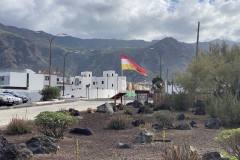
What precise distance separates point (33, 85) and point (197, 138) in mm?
78242

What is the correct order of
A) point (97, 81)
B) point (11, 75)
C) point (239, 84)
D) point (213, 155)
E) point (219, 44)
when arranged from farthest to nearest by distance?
point (97, 81) → point (11, 75) → point (219, 44) → point (239, 84) → point (213, 155)

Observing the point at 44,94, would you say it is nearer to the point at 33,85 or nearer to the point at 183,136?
the point at 183,136

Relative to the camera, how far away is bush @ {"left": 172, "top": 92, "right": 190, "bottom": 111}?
856 inches

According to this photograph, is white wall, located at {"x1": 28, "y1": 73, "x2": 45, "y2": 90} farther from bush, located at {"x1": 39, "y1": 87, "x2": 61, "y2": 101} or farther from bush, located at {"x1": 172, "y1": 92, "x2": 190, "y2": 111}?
bush, located at {"x1": 172, "y1": 92, "x2": 190, "y2": 111}

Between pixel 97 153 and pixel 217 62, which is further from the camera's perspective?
pixel 217 62

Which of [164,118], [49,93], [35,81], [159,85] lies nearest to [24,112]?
[164,118]

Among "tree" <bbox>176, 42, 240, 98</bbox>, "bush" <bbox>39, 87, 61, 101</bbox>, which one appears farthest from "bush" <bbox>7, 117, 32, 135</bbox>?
"bush" <bbox>39, 87, 61, 101</bbox>

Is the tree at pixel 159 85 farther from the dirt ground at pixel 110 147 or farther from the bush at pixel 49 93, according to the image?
the dirt ground at pixel 110 147

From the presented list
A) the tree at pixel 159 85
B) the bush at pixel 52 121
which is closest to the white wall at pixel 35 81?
the tree at pixel 159 85

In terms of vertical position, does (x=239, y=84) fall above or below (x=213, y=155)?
above

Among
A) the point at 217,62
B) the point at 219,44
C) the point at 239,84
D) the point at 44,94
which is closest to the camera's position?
the point at 239,84

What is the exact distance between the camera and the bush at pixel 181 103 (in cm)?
2175

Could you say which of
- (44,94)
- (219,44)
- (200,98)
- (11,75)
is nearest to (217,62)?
(219,44)

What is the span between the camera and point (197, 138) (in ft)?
32.3
